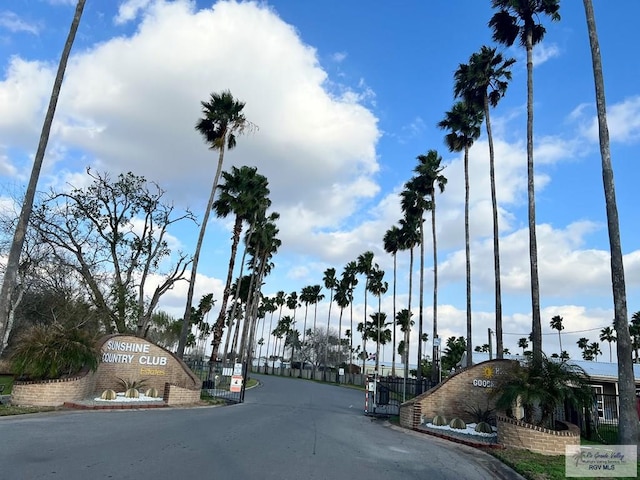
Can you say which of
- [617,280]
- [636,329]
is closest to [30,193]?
[617,280]

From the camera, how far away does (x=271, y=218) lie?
49.5m

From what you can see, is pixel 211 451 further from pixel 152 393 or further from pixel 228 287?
pixel 228 287

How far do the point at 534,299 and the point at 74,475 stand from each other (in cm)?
1484

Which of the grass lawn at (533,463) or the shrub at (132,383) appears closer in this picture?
the grass lawn at (533,463)

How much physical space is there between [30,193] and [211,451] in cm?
904

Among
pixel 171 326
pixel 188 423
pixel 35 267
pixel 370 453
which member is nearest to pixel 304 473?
pixel 370 453

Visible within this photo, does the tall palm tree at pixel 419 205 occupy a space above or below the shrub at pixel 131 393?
above

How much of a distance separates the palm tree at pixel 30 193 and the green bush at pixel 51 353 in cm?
86

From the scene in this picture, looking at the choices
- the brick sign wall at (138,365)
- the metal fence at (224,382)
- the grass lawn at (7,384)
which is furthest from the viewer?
the metal fence at (224,382)

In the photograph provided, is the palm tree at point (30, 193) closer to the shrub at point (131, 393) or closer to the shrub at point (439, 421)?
the shrub at point (131, 393)

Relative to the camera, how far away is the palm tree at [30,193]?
1245cm

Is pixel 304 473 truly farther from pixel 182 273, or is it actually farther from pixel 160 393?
pixel 182 273

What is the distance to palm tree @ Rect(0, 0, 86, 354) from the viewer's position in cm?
1245

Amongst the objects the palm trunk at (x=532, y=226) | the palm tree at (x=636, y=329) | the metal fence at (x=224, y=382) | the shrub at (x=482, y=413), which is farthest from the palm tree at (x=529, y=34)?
the palm tree at (x=636, y=329)
